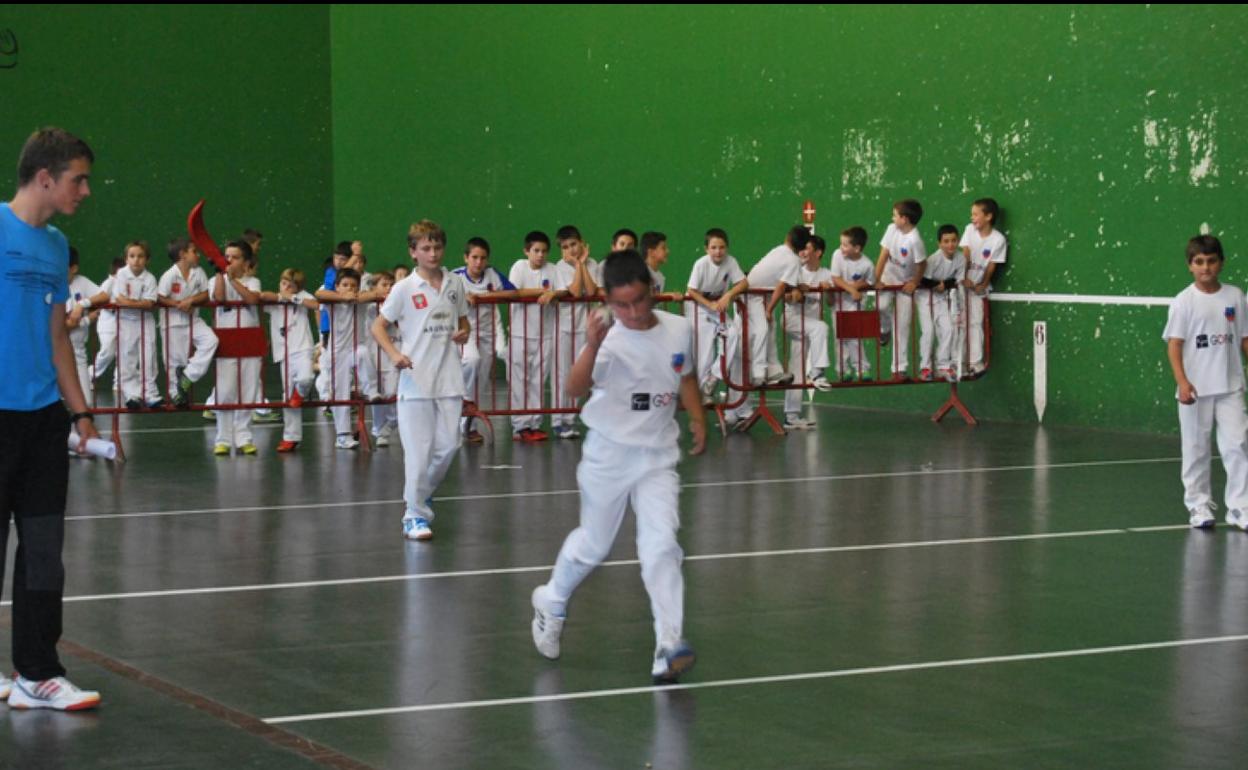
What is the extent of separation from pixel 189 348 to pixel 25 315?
403 inches

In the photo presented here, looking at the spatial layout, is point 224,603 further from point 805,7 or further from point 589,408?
point 805,7

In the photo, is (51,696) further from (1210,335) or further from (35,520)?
(1210,335)

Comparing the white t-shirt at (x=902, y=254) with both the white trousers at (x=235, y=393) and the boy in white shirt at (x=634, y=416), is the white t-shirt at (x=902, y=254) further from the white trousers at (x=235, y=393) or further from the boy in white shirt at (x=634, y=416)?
the boy in white shirt at (x=634, y=416)

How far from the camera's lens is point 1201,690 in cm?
696

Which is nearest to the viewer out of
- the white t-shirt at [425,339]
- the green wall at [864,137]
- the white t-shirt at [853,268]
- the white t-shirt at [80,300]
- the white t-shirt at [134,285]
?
the white t-shirt at [425,339]

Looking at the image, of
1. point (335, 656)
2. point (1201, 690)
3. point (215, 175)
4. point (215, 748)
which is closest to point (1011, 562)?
point (1201, 690)

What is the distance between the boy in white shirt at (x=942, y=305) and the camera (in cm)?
1806

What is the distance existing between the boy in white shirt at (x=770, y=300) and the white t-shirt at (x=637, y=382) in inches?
390

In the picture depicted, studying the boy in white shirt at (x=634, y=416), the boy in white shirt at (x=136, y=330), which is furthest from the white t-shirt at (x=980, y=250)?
the boy in white shirt at (x=634, y=416)

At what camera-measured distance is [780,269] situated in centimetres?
1780

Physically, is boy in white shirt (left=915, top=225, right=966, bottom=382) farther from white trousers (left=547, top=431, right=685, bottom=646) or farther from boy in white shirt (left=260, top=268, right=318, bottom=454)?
white trousers (left=547, top=431, right=685, bottom=646)

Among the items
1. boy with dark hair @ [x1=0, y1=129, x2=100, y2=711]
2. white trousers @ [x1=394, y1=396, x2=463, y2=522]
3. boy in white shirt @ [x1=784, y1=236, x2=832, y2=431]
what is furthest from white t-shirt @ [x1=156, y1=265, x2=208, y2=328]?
boy with dark hair @ [x1=0, y1=129, x2=100, y2=711]

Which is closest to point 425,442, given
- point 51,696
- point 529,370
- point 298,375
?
point 51,696

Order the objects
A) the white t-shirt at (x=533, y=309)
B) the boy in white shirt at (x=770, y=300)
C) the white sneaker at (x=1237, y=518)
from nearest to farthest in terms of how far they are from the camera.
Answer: the white sneaker at (x=1237, y=518) < the white t-shirt at (x=533, y=309) < the boy in white shirt at (x=770, y=300)
